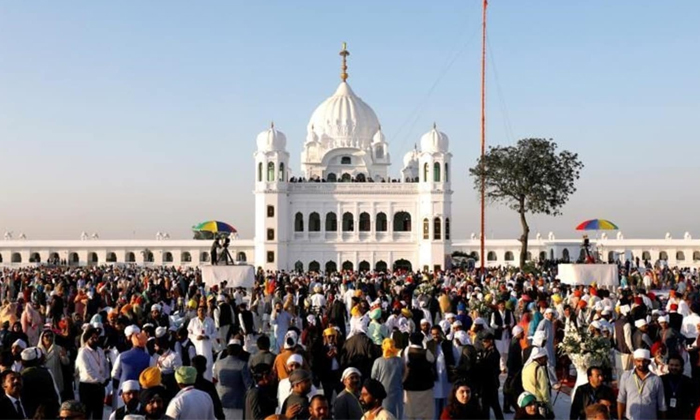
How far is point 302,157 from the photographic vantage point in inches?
2303

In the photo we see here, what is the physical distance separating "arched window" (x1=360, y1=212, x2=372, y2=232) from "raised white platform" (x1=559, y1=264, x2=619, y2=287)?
27.0 m

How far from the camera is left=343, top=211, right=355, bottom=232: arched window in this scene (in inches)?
2030

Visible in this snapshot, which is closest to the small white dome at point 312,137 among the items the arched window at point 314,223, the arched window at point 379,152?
the arched window at point 379,152

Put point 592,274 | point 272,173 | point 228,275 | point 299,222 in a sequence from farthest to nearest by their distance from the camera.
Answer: point 299,222 < point 272,173 < point 592,274 < point 228,275

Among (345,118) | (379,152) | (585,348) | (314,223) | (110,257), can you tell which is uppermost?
(345,118)

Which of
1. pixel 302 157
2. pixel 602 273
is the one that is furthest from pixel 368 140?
pixel 602 273

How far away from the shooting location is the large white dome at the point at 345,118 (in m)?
58.5

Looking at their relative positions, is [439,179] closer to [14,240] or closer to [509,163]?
[509,163]

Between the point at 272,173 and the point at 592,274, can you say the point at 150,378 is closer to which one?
the point at 592,274

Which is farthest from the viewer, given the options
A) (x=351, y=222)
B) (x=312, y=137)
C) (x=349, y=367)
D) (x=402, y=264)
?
(x=312, y=137)

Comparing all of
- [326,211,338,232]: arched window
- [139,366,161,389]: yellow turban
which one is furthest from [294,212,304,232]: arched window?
[139,366,161,389]: yellow turban

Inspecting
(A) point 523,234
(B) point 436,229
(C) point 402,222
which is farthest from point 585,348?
(C) point 402,222

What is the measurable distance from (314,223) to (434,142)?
9.69m

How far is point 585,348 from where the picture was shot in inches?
374
